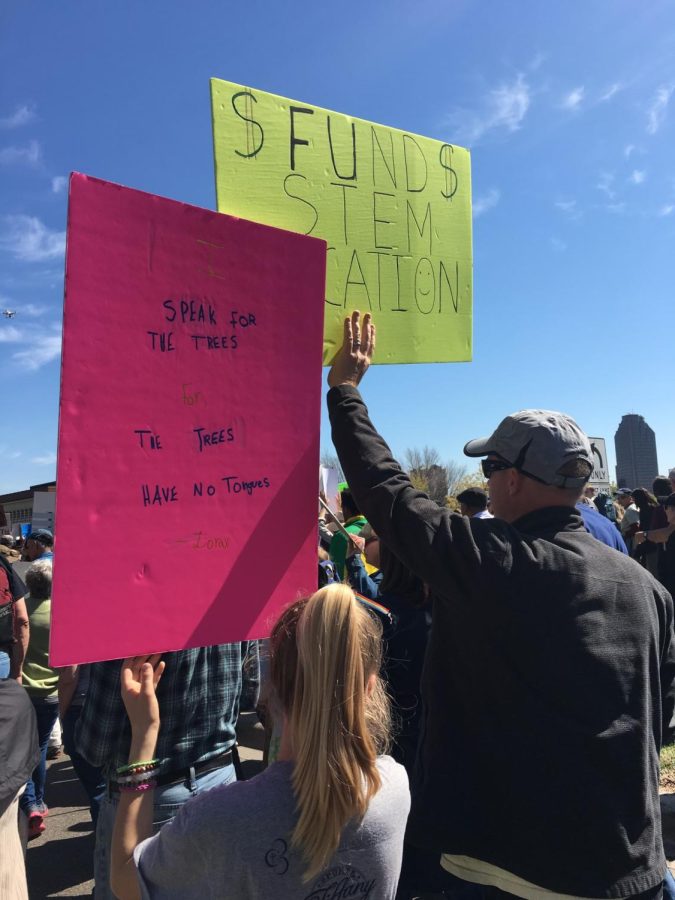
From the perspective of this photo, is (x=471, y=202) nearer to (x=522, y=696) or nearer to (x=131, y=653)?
(x=522, y=696)

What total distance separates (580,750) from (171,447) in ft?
3.85

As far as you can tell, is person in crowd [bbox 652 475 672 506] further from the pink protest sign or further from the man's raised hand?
the pink protest sign

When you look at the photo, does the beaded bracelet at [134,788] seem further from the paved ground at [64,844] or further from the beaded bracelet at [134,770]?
the paved ground at [64,844]

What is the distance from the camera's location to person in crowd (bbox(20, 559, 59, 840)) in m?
4.73

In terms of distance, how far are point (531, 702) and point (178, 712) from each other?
1.18 metres

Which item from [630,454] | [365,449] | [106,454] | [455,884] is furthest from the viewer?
[630,454]

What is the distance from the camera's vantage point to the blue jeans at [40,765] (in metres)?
4.61

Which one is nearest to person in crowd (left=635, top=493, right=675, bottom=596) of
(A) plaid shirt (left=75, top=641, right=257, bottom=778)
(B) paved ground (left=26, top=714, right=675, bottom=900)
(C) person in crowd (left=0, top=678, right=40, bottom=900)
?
(B) paved ground (left=26, top=714, right=675, bottom=900)

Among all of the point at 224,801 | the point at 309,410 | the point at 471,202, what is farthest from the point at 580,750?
the point at 471,202

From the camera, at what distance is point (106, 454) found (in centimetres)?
148

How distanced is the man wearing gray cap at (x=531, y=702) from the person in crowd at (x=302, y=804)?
0.31 meters

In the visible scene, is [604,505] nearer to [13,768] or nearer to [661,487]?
[661,487]

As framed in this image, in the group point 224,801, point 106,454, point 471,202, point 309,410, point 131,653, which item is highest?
point 471,202

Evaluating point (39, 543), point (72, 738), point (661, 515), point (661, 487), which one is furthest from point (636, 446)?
point (72, 738)
